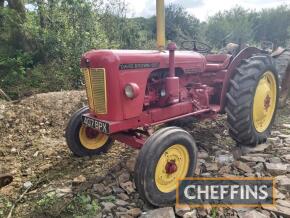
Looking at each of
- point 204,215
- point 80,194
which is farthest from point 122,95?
point 204,215

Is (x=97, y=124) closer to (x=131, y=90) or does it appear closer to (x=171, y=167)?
(x=131, y=90)

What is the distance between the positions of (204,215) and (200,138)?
2061mm

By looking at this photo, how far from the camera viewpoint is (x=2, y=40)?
27.9 feet

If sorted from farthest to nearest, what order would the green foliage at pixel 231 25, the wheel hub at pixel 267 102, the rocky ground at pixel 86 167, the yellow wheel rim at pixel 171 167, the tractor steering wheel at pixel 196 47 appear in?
1. the green foliage at pixel 231 25
2. the tractor steering wheel at pixel 196 47
3. the wheel hub at pixel 267 102
4. the yellow wheel rim at pixel 171 167
5. the rocky ground at pixel 86 167

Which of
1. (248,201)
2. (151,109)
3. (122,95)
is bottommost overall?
(248,201)

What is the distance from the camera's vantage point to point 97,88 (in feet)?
11.8

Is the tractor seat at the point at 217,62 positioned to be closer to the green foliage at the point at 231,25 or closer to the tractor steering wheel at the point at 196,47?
the tractor steering wheel at the point at 196,47

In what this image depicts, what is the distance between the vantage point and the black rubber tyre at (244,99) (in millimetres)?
4332

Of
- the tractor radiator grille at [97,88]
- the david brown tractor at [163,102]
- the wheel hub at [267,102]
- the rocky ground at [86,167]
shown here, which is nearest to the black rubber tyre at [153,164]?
the david brown tractor at [163,102]

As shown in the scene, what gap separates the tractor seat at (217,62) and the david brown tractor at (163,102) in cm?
2

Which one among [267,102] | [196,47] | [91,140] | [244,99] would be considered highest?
[196,47]

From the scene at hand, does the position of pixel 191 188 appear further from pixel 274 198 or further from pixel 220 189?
pixel 274 198

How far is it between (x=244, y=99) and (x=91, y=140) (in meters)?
2.17

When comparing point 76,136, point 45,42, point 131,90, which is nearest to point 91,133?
point 76,136
